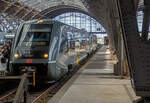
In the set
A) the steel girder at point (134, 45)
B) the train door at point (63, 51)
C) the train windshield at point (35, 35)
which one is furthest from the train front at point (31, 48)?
the steel girder at point (134, 45)

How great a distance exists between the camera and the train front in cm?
939

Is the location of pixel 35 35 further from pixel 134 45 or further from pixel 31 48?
pixel 134 45

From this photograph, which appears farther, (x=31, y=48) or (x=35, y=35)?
(x=35, y=35)

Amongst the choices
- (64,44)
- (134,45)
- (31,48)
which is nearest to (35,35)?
(31,48)

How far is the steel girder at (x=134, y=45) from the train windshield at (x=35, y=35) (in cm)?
645

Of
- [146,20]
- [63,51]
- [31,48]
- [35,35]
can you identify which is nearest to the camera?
[146,20]

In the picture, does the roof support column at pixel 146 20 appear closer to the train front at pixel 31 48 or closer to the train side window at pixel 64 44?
the train front at pixel 31 48

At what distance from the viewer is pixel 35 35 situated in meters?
10.0

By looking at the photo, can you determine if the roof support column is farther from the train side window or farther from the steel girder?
the train side window

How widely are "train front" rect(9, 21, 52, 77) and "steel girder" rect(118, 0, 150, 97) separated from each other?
599cm

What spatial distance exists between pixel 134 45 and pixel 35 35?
701 cm

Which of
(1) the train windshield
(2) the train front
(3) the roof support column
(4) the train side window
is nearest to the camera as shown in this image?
(3) the roof support column

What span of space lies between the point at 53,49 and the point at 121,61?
3857 millimetres

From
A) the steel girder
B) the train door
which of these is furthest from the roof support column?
the train door
